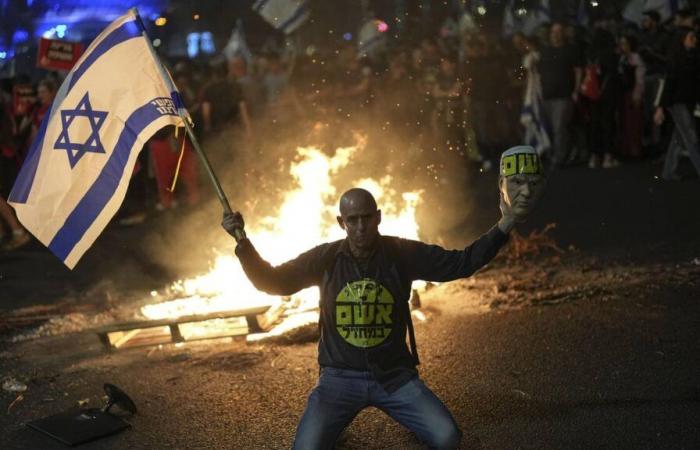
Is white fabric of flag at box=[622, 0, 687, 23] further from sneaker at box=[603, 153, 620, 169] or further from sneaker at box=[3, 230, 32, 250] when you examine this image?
sneaker at box=[3, 230, 32, 250]

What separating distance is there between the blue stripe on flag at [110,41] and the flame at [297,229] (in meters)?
3.18

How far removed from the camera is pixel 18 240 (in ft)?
40.7

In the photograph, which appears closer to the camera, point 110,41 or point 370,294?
point 370,294

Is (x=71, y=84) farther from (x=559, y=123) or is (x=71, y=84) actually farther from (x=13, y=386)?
(x=559, y=123)

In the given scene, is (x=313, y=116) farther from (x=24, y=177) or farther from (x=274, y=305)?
(x=24, y=177)

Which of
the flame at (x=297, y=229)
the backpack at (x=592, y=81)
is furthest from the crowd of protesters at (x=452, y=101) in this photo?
the flame at (x=297, y=229)

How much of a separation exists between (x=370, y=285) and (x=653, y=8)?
43.4 ft

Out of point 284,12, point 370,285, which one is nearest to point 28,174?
point 370,285

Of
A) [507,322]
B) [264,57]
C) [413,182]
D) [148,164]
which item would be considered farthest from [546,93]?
[507,322]

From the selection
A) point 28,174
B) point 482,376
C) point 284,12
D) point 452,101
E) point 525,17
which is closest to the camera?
point 28,174

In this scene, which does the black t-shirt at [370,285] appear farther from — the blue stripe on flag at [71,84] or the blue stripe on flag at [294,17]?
the blue stripe on flag at [294,17]

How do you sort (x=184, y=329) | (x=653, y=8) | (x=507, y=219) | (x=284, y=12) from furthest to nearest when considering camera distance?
(x=284, y=12) < (x=653, y=8) < (x=184, y=329) < (x=507, y=219)

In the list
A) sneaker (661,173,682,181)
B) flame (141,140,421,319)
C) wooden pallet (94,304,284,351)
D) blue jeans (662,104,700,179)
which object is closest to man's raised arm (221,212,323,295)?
wooden pallet (94,304,284,351)

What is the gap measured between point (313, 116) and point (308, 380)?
9.10 m
